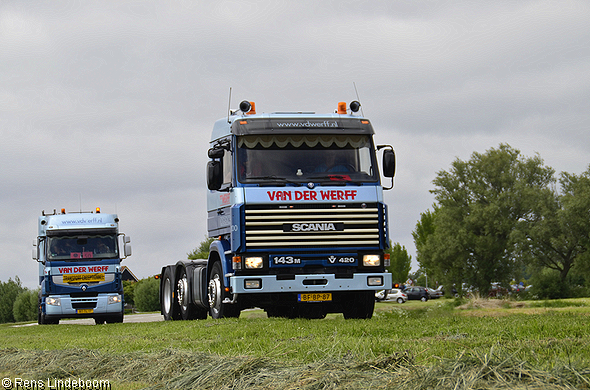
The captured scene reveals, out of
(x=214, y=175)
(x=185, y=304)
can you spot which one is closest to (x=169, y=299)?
Result: (x=185, y=304)

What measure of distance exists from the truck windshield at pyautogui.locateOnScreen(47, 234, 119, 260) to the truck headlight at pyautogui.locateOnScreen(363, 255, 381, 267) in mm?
11927

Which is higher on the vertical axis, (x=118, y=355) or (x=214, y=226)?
(x=214, y=226)

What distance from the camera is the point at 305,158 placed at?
46.5 ft

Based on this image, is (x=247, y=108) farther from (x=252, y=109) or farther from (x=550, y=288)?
(x=550, y=288)

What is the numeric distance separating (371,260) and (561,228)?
46.8 meters

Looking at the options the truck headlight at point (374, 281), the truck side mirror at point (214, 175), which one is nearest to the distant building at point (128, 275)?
the truck side mirror at point (214, 175)

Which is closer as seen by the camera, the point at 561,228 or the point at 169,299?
the point at 169,299

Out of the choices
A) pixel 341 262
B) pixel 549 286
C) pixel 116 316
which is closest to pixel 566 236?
pixel 549 286

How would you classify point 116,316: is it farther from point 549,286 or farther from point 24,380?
point 549,286

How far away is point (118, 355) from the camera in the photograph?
26.1 ft

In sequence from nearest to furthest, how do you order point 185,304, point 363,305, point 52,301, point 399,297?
point 363,305 → point 185,304 → point 52,301 → point 399,297

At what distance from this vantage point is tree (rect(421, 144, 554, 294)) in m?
61.8

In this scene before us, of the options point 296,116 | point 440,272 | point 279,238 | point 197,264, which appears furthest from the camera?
point 440,272

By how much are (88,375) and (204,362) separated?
134 cm
